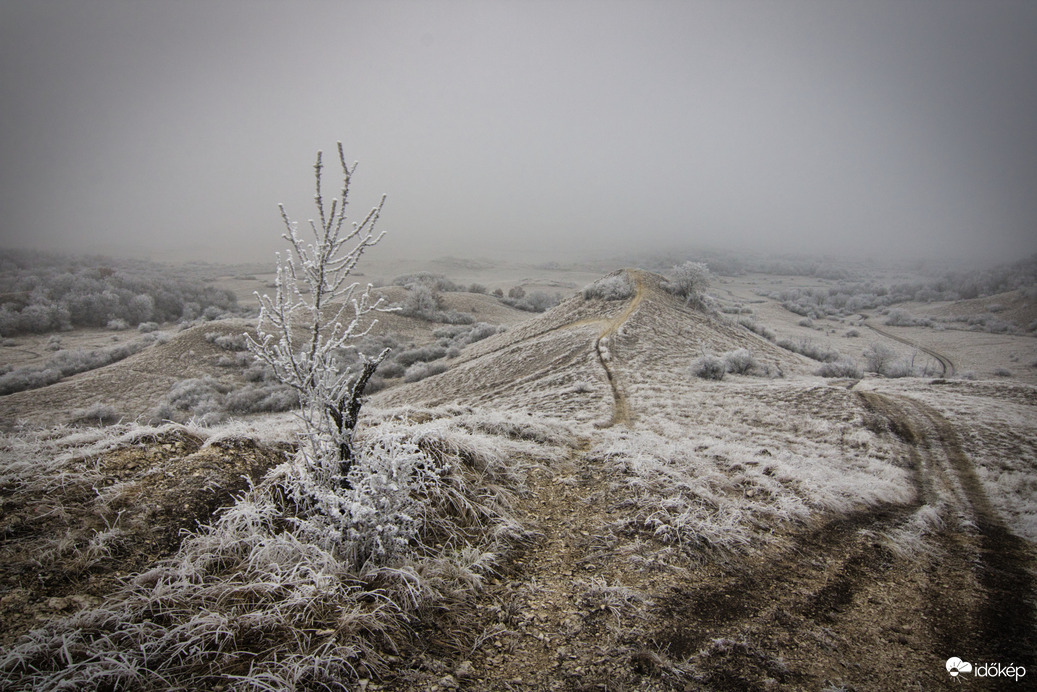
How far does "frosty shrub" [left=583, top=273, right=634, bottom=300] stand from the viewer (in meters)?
16.8

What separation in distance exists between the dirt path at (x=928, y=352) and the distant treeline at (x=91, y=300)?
115 ft

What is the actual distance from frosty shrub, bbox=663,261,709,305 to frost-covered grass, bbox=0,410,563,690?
14.7 meters

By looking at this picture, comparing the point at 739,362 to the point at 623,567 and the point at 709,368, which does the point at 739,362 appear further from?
the point at 623,567

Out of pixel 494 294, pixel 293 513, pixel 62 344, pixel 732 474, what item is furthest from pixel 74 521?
pixel 494 294

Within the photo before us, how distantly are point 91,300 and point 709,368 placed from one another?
98.7ft

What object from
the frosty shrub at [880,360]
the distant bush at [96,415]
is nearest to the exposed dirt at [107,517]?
the distant bush at [96,415]

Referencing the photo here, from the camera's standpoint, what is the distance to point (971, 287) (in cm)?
3114

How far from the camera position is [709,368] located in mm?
11578

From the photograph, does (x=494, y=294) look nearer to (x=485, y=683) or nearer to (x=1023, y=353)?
(x=1023, y=353)

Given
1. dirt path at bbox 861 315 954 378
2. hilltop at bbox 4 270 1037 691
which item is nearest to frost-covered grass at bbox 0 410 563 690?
hilltop at bbox 4 270 1037 691

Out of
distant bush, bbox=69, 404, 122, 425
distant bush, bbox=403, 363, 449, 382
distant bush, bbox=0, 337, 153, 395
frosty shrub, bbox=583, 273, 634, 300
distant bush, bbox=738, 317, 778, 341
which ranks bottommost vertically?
distant bush, bbox=69, 404, 122, 425

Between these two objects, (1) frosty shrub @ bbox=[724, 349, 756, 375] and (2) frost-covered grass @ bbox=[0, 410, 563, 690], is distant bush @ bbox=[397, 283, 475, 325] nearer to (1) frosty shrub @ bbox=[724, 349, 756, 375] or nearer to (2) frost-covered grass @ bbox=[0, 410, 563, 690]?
(1) frosty shrub @ bbox=[724, 349, 756, 375]

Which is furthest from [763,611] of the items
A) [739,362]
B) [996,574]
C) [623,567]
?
[739,362]

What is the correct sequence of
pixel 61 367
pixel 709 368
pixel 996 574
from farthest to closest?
pixel 61 367 → pixel 709 368 → pixel 996 574
